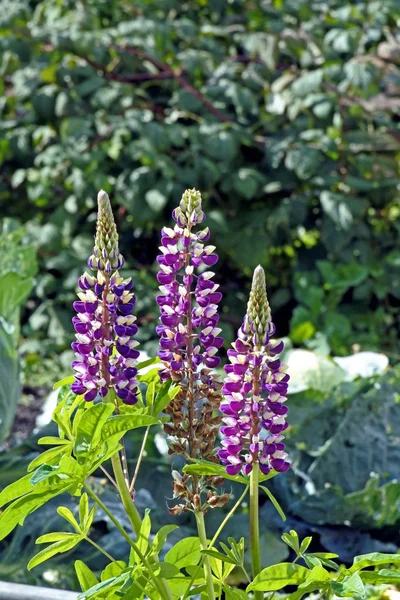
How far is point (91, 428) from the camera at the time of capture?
1229mm

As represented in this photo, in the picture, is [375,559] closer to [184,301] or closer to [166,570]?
[166,570]

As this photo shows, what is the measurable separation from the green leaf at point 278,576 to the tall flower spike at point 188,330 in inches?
6.0

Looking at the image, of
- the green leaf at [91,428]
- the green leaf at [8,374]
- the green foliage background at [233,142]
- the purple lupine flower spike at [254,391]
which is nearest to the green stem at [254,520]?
the purple lupine flower spike at [254,391]

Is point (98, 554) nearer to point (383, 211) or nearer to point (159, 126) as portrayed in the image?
point (159, 126)

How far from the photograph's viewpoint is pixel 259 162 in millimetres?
4176

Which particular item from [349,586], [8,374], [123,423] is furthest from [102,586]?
[8,374]

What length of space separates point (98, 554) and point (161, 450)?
408 mm

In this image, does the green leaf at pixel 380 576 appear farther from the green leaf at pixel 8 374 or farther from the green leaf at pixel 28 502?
the green leaf at pixel 8 374

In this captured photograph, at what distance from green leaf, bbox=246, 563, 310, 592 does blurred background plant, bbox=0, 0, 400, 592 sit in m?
2.23

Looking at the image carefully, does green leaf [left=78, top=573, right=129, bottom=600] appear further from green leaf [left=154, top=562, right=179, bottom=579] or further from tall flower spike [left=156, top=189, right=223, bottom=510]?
tall flower spike [left=156, top=189, right=223, bottom=510]

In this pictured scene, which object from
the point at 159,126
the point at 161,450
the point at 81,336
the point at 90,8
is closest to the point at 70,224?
the point at 159,126

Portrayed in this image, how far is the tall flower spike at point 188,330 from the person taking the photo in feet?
4.33

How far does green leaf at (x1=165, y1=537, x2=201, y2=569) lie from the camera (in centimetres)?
142

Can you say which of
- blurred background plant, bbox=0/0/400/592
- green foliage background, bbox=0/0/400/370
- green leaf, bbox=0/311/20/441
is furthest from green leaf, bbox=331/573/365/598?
green foliage background, bbox=0/0/400/370
